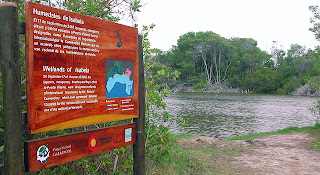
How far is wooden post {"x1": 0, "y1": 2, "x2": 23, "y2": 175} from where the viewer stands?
2.20 m

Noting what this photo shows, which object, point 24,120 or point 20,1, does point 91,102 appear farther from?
point 20,1

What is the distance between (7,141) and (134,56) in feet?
5.70

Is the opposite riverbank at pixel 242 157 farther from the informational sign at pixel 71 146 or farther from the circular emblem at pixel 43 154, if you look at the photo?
the circular emblem at pixel 43 154

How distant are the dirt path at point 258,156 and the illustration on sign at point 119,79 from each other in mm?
3319

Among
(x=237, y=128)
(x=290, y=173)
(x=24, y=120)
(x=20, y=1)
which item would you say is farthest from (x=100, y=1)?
(x=237, y=128)

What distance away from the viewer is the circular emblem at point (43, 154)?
7.78 ft

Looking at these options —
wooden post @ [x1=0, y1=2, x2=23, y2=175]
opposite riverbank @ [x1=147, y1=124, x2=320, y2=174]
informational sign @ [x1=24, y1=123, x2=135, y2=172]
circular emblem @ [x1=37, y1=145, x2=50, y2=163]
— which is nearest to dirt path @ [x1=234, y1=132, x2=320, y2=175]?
opposite riverbank @ [x1=147, y1=124, x2=320, y2=174]

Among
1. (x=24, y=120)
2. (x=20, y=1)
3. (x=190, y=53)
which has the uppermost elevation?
(x=190, y=53)

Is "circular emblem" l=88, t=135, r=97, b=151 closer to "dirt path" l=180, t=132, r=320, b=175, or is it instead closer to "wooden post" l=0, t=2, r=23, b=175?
"wooden post" l=0, t=2, r=23, b=175

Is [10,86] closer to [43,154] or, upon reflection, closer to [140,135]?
[43,154]

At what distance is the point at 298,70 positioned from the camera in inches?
2400

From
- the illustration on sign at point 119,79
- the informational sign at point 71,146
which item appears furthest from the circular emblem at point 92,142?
the illustration on sign at point 119,79

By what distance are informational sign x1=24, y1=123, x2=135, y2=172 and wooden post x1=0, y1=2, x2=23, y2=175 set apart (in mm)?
97

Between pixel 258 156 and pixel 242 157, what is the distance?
507mm
